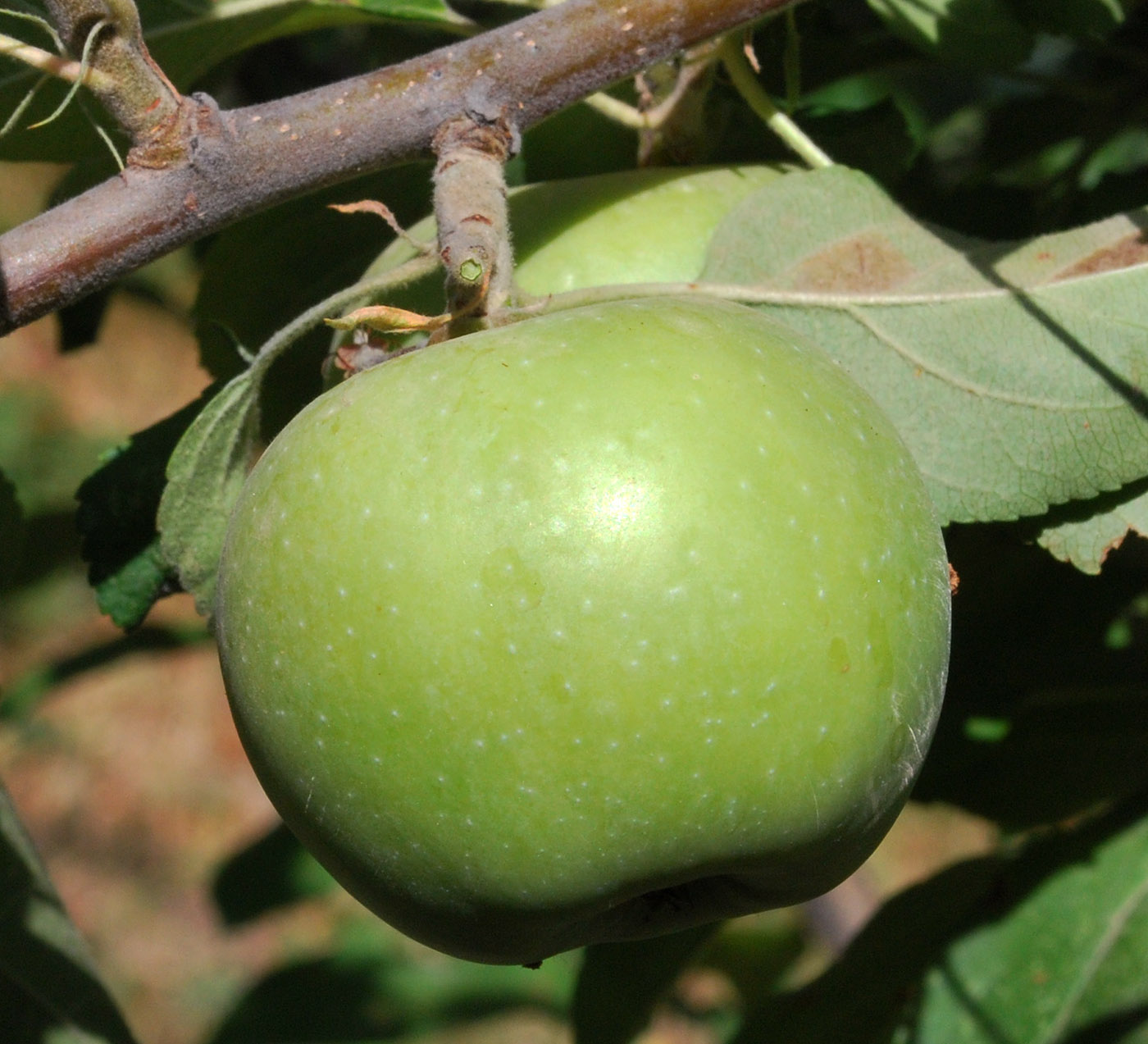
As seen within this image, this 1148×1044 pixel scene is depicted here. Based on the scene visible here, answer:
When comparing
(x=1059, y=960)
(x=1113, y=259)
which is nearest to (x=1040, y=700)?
(x=1059, y=960)

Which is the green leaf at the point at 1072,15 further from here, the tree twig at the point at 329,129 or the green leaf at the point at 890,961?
the green leaf at the point at 890,961

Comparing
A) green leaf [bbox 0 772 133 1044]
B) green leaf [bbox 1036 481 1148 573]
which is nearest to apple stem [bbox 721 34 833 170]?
green leaf [bbox 1036 481 1148 573]

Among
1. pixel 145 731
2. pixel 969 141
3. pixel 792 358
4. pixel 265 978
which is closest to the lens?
pixel 792 358

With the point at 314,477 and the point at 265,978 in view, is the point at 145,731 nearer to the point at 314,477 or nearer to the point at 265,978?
the point at 265,978

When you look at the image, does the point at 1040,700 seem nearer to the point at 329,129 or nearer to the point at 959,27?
the point at 959,27

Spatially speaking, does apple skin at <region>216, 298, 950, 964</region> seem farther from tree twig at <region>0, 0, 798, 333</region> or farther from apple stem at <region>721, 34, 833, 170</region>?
apple stem at <region>721, 34, 833, 170</region>

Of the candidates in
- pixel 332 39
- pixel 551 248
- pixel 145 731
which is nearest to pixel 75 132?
pixel 551 248

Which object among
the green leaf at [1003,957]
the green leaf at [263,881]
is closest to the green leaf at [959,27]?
the green leaf at [1003,957]
